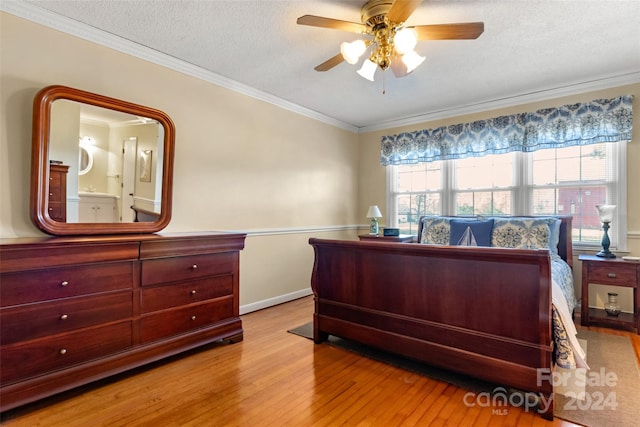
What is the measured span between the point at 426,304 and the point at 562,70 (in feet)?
9.33

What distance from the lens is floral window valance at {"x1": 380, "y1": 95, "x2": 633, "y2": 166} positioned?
3.40 metres

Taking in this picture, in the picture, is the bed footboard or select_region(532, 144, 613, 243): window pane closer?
the bed footboard

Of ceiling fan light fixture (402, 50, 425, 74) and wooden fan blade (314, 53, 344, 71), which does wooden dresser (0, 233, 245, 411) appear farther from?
ceiling fan light fixture (402, 50, 425, 74)

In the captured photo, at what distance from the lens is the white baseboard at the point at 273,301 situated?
12.1ft

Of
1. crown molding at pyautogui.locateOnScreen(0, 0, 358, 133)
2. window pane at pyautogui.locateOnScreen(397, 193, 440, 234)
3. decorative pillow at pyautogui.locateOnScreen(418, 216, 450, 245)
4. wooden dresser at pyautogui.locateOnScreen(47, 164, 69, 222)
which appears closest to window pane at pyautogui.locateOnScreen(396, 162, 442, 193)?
window pane at pyautogui.locateOnScreen(397, 193, 440, 234)

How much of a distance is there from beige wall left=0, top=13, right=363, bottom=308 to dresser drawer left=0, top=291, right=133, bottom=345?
649mm

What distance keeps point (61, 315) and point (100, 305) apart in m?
0.21

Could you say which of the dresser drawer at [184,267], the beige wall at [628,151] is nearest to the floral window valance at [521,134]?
the beige wall at [628,151]

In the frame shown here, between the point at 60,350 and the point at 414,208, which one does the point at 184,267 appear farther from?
the point at 414,208

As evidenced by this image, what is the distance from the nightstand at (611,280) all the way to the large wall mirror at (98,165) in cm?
408

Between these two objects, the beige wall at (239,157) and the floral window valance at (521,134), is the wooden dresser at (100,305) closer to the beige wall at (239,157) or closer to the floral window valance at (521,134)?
the beige wall at (239,157)

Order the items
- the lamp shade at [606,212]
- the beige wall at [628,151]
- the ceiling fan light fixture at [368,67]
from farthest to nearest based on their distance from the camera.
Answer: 1. the beige wall at [628,151]
2. the lamp shade at [606,212]
3. the ceiling fan light fixture at [368,67]

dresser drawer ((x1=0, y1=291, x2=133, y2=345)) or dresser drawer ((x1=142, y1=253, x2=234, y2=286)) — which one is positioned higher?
dresser drawer ((x1=142, y1=253, x2=234, y2=286))

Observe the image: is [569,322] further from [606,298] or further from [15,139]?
[15,139]
